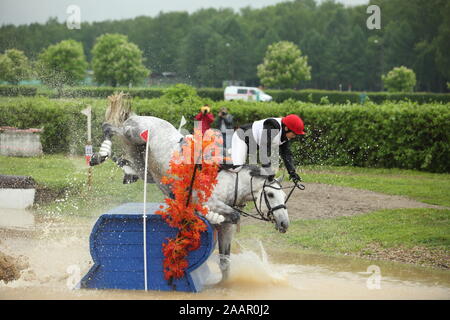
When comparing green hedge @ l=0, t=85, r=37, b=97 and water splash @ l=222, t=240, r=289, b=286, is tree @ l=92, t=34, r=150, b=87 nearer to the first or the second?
green hedge @ l=0, t=85, r=37, b=97

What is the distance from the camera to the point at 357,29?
2931 inches

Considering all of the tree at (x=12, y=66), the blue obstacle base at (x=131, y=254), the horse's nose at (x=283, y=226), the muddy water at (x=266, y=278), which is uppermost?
the tree at (x=12, y=66)

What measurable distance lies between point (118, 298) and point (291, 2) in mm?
106511

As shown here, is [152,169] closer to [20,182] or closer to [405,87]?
[20,182]

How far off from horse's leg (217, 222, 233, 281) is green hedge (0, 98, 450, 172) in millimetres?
8240

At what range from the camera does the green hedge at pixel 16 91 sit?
19094mm

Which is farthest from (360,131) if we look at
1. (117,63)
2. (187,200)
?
(117,63)

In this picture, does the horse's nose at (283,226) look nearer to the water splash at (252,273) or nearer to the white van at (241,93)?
the water splash at (252,273)

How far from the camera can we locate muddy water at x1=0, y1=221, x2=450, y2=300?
7406 millimetres

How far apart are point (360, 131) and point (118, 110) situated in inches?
377

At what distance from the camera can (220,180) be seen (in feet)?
25.2

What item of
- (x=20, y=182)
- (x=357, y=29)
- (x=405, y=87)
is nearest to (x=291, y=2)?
(x=357, y=29)

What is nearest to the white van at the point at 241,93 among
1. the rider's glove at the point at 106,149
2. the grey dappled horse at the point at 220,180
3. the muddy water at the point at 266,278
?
the muddy water at the point at 266,278

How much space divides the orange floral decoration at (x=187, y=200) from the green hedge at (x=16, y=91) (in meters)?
13.1
